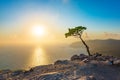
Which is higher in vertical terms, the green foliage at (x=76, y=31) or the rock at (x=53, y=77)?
the green foliage at (x=76, y=31)

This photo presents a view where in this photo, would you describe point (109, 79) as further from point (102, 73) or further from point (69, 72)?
point (69, 72)

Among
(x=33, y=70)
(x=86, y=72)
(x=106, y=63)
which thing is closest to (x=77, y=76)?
(x=86, y=72)

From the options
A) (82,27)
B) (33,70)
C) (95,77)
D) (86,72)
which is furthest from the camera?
(82,27)

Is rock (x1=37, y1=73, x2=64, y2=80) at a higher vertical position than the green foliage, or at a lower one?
lower

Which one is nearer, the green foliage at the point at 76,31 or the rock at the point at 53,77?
the rock at the point at 53,77

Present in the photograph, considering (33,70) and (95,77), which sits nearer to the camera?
(95,77)

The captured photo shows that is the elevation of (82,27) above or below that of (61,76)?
above

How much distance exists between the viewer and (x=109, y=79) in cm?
1891

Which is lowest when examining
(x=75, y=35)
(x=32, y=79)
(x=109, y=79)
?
(x=109, y=79)

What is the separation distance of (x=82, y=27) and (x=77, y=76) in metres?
23.5

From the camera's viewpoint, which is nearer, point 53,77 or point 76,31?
point 53,77

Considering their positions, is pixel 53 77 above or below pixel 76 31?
below

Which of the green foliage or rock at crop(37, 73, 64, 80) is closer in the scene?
rock at crop(37, 73, 64, 80)

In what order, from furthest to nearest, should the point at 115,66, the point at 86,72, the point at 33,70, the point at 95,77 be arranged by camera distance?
the point at 33,70
the point at 115,66
the point at 86,72
the point at 95,77
